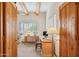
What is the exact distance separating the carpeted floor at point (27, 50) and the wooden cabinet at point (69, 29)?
0.36m

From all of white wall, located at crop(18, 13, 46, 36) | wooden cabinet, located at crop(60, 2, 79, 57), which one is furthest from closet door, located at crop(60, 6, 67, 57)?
white wall, located at crop(18, 13, 46, 36)

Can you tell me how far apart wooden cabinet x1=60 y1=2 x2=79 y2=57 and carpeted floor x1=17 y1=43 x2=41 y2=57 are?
0.36 m

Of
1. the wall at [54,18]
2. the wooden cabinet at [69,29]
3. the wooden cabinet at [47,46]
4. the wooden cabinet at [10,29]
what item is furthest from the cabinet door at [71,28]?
the wooden cabinet at [10,29]

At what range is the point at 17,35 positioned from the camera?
93.5 inches

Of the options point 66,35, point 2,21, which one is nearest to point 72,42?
point 66,35

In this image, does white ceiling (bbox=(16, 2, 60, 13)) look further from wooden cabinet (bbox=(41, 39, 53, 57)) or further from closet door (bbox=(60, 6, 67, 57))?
wooden cabinet (bbox=(41, 39, 53, 57))

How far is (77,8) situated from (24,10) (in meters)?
0.69

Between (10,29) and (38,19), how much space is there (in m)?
0.40

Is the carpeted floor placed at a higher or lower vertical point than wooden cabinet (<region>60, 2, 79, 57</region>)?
lower

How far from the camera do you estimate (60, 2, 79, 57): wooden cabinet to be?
230cm

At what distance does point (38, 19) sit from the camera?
240 centimetres

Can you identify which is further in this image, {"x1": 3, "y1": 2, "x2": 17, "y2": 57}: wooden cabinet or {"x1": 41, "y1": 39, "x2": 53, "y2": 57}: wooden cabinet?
{"x1": 41, "y1": 39, "x2": 53, "y2": 57}: wooden cabinet

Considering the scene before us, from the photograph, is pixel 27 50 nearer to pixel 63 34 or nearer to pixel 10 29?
pixel 10 29

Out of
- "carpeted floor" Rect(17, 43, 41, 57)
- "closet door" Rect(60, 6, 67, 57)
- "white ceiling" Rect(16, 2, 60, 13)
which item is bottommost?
"carpeted floor" Rect(17, 43, 41, 57)
